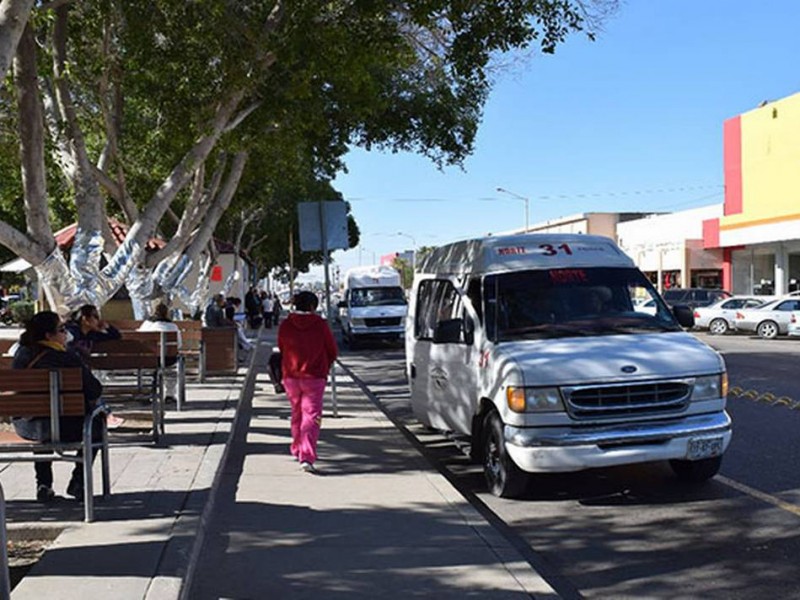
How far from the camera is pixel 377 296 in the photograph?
29.5 meters

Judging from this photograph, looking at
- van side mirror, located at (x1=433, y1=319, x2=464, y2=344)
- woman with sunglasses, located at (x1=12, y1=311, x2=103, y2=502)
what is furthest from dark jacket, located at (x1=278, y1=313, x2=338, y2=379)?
woman with sunglasses, located at (x1=12, y1=311, x2=103, y2=502)

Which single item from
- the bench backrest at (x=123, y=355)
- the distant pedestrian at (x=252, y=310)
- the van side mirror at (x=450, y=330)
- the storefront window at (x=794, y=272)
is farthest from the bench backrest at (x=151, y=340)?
the storefront window at (x=794, y=272)

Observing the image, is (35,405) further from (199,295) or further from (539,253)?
(199,295)

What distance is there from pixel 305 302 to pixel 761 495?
4528mm

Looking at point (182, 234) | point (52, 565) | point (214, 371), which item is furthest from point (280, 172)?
point (52, 565)

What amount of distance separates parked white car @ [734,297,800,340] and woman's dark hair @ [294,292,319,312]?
24.4 metres

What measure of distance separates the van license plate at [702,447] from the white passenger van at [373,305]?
20763 mm

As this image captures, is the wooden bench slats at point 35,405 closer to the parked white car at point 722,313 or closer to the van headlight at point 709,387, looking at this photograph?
the van headlight at point 709,387

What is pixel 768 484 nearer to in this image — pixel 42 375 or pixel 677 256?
pixel 42 375

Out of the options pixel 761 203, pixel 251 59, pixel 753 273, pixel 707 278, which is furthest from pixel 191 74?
pixel 707 278

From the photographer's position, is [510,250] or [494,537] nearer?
[494,537]

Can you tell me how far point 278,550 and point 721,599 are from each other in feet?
9.38

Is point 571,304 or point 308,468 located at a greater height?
point 571,304

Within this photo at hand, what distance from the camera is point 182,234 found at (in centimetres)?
1947
